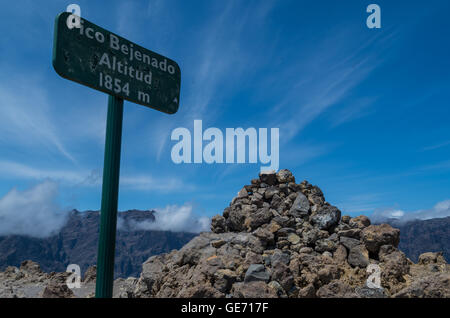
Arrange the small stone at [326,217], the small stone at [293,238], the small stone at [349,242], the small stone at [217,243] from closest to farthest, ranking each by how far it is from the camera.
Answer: the small stone at [349,242], the small stone at [293,238], the small stone at [217,243], the small stone at [326,217]

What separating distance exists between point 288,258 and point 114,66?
9.17 metres

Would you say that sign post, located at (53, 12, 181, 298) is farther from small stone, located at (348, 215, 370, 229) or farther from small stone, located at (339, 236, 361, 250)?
small stone, located at (348, 215, 370, 229)

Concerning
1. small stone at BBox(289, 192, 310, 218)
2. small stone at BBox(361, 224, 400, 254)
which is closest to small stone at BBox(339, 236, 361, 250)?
small stone at BBox(361, 224, 400, 254)

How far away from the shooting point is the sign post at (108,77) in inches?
165

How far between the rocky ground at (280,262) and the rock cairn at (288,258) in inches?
1.2

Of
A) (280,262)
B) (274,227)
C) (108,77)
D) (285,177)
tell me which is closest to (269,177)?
(285,177)

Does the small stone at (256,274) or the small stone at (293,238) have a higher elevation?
the small stone at (293,238)

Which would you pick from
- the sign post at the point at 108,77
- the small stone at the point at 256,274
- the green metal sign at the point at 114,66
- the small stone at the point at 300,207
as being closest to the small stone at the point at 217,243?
the small stone at the point at 256,274

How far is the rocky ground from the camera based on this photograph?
9219 mm

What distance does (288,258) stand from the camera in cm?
1142

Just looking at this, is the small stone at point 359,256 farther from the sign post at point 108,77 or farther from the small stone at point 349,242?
the sign post at point 108,77

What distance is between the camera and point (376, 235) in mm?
11844
